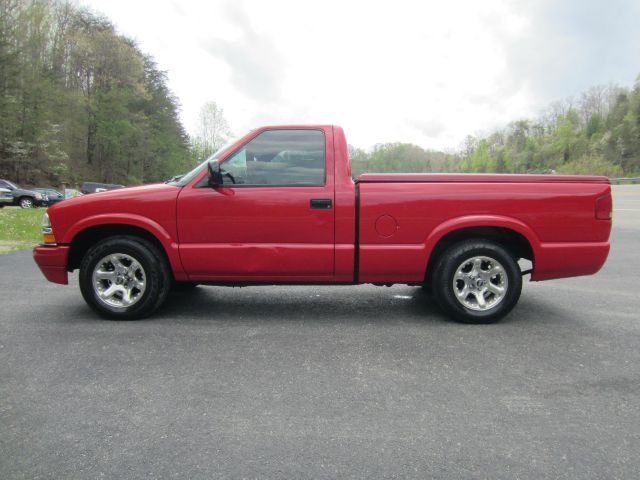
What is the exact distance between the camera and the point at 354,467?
1951 millimetres

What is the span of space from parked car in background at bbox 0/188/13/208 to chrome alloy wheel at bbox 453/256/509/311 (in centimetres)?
2690

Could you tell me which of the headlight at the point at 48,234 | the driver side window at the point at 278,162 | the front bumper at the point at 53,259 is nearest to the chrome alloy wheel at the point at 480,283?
the driver side window at the point at 278,162

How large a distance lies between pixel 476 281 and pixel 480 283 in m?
0.04

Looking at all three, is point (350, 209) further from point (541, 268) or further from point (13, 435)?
point (13, 435)

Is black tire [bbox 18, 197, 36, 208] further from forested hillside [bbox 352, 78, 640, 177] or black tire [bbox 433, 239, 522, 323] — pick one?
forested hillside [bbox 352, 78, 640, 177]

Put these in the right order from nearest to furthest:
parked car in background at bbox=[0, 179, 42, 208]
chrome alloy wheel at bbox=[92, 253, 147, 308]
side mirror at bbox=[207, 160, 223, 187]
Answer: side mirror at bbox=[207, 160, 223, 187]
chrome alloy wheel at bbox=[92, 253, 147, 308]
parked car in background at bbox=[0, 179, 42, 208]

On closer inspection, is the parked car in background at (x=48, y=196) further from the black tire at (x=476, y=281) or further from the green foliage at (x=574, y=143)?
the green foliage at (x=574, y=143)

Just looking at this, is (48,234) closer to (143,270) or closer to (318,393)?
(143,270)

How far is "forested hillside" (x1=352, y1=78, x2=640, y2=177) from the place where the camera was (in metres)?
78.8

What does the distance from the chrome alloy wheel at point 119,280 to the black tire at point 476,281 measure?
9.47ft

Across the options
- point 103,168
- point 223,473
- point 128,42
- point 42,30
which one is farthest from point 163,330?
point 128,42

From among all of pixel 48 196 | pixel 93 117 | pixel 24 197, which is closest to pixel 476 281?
pixel 24 197

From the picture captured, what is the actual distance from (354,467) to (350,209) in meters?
2.37

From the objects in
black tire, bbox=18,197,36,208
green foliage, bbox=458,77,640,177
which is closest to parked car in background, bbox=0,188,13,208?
black tire, bbox=18,197,36,208
